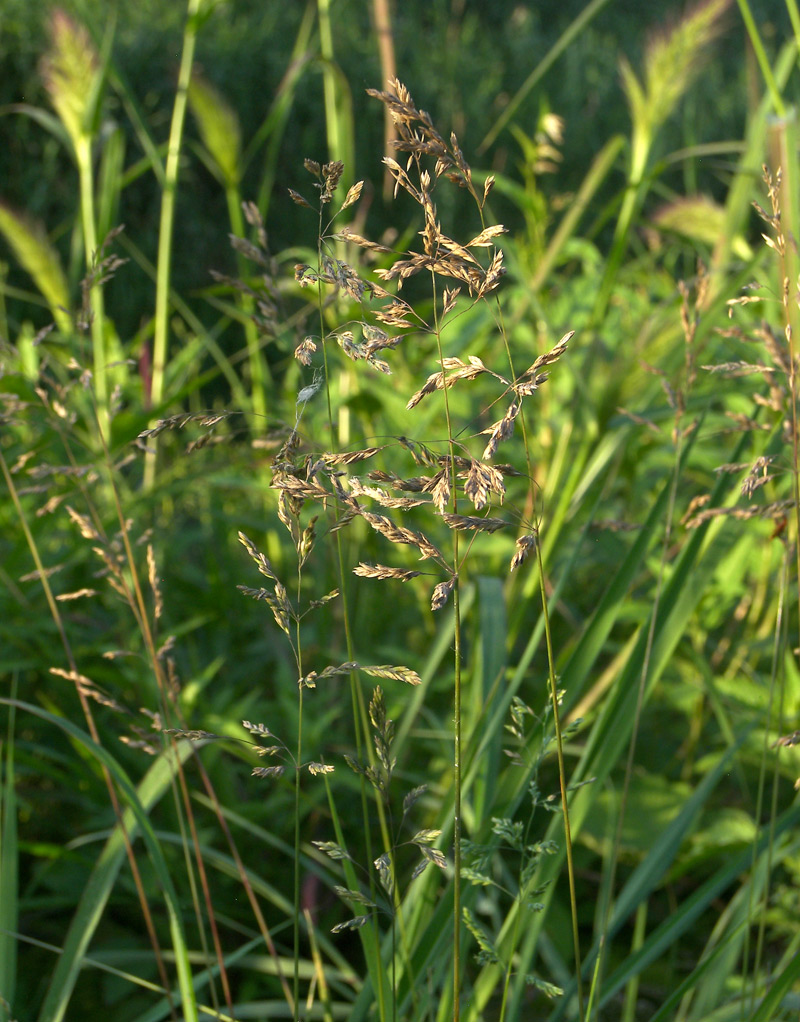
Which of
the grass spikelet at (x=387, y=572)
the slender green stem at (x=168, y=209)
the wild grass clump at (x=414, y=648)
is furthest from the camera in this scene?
the slender green stem at (x=168, y=209)

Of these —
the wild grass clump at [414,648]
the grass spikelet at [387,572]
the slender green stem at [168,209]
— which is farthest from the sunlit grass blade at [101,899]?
the slender green stem at [168,209]

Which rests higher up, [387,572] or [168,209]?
[387,572]

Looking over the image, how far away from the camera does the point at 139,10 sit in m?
5.73

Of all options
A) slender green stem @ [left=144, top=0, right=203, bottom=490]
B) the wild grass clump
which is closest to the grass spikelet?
the wild grass clump

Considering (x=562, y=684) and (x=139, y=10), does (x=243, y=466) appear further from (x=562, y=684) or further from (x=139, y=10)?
(x=139, y=10)

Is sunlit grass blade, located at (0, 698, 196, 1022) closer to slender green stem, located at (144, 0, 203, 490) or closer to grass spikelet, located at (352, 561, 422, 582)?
grass spikelet, located at (352, 561, 422, 582)

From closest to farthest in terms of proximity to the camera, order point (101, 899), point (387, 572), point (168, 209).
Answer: point (387, 572) → point (101, 899) → point (168, 209)

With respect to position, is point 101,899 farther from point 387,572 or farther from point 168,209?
point 168,209

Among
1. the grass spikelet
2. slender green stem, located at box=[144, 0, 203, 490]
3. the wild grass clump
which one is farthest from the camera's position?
slender green stem, located at box=[144, 0, 203, 490]

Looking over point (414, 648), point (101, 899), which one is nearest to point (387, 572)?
point (101, 899)

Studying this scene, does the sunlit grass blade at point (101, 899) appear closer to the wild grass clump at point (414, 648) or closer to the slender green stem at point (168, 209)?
the wild grass clump at point (414, 648)

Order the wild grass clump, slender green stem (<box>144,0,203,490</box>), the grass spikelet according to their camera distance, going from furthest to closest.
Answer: slender green stem (<box>144,0,203,490</box>)
the wild grass clump
the grass spikelet

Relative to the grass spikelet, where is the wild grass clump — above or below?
below

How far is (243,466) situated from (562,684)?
92 cm
